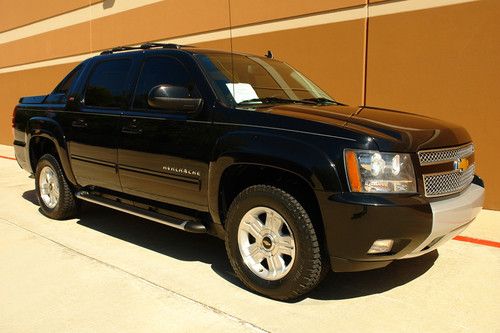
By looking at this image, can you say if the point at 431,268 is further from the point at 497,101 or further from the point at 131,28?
the point at 131,28

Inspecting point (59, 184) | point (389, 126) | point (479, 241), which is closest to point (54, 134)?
point (59, 184)

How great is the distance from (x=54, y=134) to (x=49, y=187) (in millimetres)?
771

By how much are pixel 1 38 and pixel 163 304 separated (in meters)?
16.8

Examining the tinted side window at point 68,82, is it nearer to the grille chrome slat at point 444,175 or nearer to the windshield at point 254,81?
the windshield at point 254,81

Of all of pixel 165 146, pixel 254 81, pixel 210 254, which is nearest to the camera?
pixel 165 146

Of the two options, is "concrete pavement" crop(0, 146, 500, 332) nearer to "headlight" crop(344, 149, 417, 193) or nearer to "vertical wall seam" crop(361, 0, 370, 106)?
"headlight" crop(344, 149, 417, 193)

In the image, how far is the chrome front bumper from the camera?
3398 mm

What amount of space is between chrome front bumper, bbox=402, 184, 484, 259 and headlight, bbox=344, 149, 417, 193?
0.95 ft

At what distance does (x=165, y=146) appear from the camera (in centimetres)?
436

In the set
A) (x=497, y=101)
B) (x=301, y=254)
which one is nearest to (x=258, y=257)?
(x=301, y=254)

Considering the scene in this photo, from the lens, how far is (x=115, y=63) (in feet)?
17.3

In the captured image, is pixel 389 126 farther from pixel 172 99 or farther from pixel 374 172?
pixel 172 99

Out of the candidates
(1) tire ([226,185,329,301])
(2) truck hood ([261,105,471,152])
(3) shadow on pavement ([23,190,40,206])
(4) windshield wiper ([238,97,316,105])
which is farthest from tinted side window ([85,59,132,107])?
(3) shadow on pavement ([23,190,40,206])

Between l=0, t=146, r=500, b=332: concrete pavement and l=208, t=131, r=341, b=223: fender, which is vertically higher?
l=208, t=131, r=341, b=223: fender
